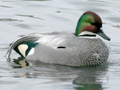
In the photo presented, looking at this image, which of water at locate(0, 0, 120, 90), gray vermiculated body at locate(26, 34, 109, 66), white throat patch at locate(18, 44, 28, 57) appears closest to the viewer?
water at locate(0, 0, 120, 90)

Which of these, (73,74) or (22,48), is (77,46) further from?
(22,48)

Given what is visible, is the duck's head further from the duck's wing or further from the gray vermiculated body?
the duck's wing

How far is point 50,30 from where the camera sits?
1149 centimetres

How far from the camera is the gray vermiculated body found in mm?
8766

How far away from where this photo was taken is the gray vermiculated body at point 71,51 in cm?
877

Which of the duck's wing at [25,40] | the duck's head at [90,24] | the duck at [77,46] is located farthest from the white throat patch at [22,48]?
the duck's head at [90,24]

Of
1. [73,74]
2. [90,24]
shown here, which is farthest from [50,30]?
[73,74]

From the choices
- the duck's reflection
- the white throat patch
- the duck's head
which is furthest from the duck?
the white throat patch

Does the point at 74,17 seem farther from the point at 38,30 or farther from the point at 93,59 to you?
the point at 93,59

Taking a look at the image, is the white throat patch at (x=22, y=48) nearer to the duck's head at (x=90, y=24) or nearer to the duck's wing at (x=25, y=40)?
the duck's wing at (x=25, y=40)

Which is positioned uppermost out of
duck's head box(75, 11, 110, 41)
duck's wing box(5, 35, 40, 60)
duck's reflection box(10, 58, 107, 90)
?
duck's head box(75, 11, 110, 41)

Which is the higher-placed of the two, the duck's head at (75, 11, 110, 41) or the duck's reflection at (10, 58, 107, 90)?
the duck's head at (75, 11, 110, 41)

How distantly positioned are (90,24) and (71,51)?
0.69 metres

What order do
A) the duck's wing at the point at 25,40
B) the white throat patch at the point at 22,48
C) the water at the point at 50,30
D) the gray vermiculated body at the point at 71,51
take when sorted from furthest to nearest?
the white throat patch at the point at 22,48 → the duck's wing at the point at 25,40 → the gray vermiculated body at the point at 71,51 → the water at the point at 50,30
